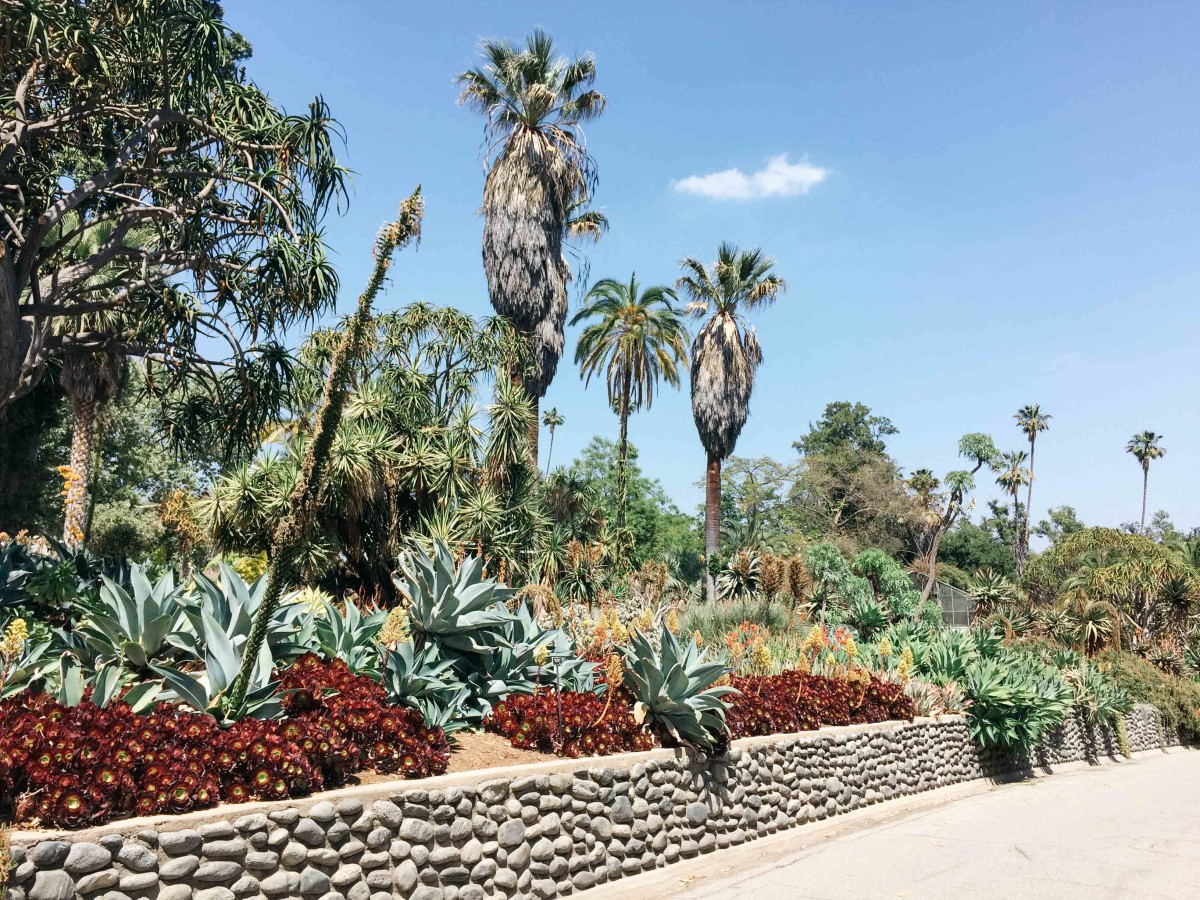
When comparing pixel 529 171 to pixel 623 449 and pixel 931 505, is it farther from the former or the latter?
pixel 931 505

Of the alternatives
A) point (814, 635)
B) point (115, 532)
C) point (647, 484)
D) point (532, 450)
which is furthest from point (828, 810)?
point (647, 484)

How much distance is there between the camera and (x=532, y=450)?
24.9 meters

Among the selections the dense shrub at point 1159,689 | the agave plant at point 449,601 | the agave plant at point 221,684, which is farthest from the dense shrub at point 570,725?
Answer: the dense shrub at point 1159,689

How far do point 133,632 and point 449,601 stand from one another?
2.53 metres

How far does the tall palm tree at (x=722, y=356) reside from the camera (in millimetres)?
33625

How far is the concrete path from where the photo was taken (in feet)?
23.4

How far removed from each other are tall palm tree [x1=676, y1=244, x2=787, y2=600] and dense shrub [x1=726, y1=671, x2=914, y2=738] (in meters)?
20.6

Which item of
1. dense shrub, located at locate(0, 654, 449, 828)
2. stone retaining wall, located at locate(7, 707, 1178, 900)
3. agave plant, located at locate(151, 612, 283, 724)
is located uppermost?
agave plant, located at locate(151, 612, 283, 724)

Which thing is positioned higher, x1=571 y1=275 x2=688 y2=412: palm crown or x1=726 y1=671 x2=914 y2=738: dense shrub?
x1=571 y1=275 x2=688 y2=412: palm crown

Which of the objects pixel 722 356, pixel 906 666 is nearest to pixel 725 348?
pixel 722 356

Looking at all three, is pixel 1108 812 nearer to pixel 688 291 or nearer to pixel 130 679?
pixel 130 679

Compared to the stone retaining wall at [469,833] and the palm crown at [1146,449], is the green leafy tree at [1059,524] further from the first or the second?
the stone retaining wall at [469,833]

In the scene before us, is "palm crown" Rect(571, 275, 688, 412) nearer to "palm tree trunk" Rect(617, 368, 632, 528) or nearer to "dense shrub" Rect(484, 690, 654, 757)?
"palm tree trunk" Rect(617, 368, 632, 528)

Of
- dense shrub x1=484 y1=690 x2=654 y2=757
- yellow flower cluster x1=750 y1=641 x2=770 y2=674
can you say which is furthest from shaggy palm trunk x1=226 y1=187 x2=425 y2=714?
yellow flower cluster x1=750 y1=641 x2=770 y2=674
